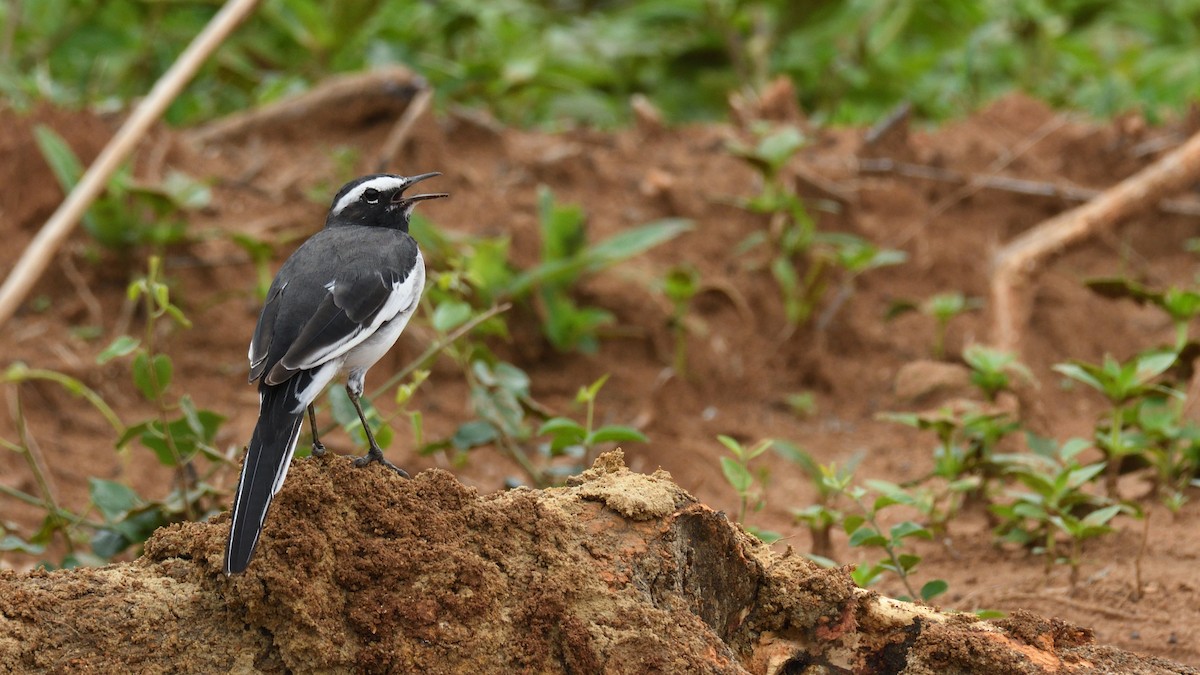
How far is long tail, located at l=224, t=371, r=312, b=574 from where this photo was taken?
268 cm

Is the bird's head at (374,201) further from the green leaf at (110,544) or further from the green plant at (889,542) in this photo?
the green plant at (889,542)

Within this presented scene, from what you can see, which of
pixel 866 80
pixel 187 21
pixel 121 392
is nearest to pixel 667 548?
pixel 121 392

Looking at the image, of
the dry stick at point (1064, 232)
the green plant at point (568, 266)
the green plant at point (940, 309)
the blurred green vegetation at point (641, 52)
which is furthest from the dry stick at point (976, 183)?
the green plant at point (568, 266)

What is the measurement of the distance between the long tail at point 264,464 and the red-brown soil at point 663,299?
1693 millimetres

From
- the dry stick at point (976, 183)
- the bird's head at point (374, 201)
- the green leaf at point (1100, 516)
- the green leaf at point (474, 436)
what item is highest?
the bird's head at point (374, 201)

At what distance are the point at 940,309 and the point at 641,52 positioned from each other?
4265 mm

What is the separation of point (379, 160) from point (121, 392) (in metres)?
2.05

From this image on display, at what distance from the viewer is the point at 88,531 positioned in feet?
16.4

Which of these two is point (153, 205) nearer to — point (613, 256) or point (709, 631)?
point (613, 256)

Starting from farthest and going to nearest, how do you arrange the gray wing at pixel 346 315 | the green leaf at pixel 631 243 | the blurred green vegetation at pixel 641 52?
1. the blurred green vegetation at pixel 641 52
2. the green leaf at pixel 631 243
3. the gray wing at pixel 346 315

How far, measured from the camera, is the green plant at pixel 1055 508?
4047 millimetres

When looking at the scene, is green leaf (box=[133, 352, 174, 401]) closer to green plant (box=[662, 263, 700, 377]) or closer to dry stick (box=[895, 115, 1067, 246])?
green plant (box=[662, 263, 700, 377])

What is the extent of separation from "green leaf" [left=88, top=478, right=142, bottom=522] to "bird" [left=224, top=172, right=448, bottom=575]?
3.21 feet

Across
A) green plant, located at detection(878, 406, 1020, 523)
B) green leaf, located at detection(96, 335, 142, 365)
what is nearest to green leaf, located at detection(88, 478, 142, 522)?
green leaf, located at detection(96, 335, 142, 365)
